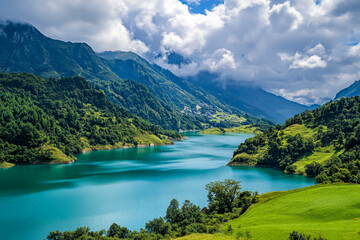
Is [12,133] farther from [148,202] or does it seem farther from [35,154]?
[148,202]

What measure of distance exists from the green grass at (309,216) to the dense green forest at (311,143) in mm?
66904

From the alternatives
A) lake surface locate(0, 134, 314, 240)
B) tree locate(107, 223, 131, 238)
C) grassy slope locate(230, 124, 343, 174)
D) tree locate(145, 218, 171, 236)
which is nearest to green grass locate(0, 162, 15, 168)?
lake surface locate(0, 134, 314, 240)

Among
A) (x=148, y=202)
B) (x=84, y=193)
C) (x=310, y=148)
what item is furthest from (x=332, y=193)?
(x=310, y=148)

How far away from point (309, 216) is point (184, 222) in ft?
77.2

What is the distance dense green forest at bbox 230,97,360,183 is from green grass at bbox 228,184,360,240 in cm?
6690

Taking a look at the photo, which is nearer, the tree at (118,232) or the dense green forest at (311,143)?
the tree at (118,232)

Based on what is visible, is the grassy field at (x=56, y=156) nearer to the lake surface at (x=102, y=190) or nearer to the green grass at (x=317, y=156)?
the lake surface at (x=102, y=190)

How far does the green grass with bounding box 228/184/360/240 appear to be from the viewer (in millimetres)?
36000

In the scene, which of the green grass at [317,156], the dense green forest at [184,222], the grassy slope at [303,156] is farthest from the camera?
the grassy slope at [303,156]

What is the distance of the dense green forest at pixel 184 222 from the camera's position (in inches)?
1853

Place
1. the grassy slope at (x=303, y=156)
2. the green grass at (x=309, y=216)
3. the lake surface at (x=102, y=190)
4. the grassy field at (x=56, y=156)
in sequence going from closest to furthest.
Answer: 1. the green grass at (x=309, y=216)
2. the lake surface at (x=102, y=190)
3. the grassy slope at (x=303, y=156)
4. the grassy field at (x=56, y=156)

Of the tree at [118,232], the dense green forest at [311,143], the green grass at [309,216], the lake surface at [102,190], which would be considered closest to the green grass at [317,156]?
the dense green forest at [311,143]

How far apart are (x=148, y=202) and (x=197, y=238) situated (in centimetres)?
4253

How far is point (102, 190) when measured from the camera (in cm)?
9438
